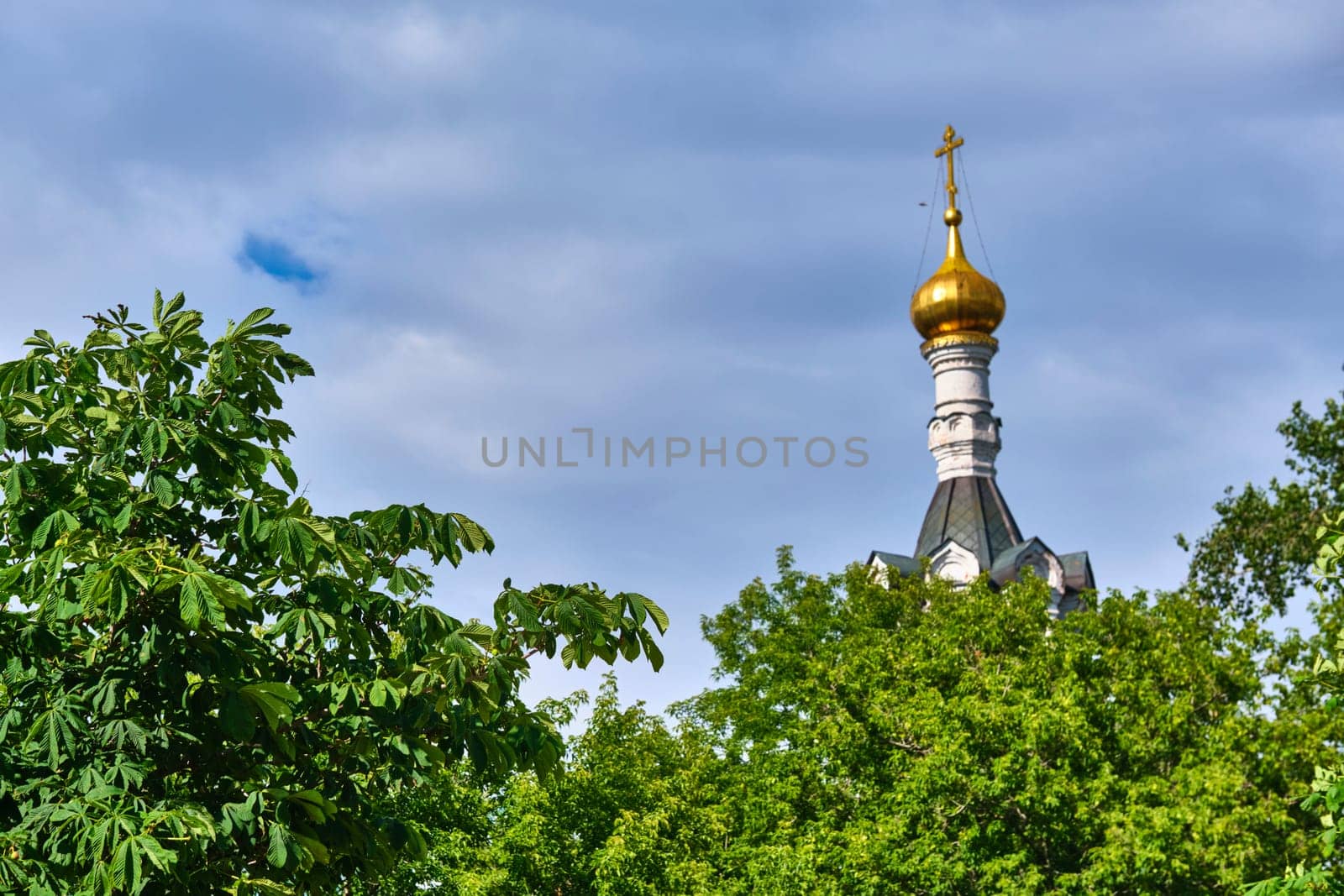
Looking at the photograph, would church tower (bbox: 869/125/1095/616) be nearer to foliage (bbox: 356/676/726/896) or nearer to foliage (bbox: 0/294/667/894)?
foliage (bbox: 356/676/726/896)

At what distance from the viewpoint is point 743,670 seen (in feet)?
112

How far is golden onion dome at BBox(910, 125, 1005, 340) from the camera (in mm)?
52938

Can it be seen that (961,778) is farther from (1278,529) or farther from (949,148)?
(949,148)

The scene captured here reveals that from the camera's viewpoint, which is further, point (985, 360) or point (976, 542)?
point (985, 360)

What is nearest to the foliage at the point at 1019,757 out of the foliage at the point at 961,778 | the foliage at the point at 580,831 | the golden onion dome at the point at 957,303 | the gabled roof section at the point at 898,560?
the foliage at the point at 961,778

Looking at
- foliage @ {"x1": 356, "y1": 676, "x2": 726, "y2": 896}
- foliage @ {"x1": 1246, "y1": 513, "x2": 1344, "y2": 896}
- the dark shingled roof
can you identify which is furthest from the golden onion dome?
foliage @ {"x1": 1246, "y1": 513, "x2": 1344, "y2": 896}

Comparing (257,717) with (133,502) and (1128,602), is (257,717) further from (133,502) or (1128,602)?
(1128,602)

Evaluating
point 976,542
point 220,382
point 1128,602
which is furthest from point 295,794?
point 976,542

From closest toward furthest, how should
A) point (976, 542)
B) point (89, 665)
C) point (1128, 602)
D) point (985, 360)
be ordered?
point (89, 665), point (1128, 602), point (976, 542), point (985, 360)

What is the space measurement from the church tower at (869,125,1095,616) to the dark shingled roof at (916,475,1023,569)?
0.03 metres

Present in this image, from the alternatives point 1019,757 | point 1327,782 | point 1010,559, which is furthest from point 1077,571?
point 1327,782

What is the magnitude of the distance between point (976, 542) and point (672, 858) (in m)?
24.8

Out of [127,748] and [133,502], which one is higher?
[133,502]

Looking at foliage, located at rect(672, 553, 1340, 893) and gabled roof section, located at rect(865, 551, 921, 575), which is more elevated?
gabled roof section, located at rect(865, 551, 921, 575)
